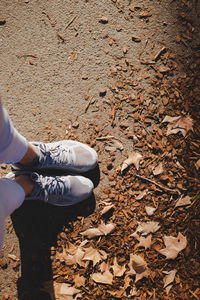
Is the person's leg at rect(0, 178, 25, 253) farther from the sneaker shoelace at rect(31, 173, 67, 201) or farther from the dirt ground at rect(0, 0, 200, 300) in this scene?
the dirt ground at rect(0, 0, 200, 300)

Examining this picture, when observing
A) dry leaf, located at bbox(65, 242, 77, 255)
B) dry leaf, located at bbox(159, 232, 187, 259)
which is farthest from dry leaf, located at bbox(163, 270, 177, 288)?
dry leaf, located at bbox(65, 242, 77, 255)

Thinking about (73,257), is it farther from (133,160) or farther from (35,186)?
(133,160)

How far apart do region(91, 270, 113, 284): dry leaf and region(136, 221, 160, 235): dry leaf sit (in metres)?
0.46

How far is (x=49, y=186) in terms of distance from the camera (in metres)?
1.98

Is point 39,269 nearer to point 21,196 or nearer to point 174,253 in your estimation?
point 21,196

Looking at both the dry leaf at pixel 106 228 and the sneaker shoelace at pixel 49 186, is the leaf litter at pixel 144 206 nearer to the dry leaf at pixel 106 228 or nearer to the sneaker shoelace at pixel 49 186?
the dry leaf at pixel 106 228

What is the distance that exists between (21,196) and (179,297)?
162 cm

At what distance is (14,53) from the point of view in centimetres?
233

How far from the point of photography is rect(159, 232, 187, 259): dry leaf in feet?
6.54

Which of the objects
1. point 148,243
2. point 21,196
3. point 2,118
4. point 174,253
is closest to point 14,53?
point 2,118

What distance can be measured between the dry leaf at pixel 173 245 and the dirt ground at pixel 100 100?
0.18 feet

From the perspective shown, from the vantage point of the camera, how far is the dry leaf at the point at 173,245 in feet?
6.54

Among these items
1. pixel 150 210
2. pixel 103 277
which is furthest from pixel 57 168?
pixel 103 277

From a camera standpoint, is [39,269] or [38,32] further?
[38,32]
